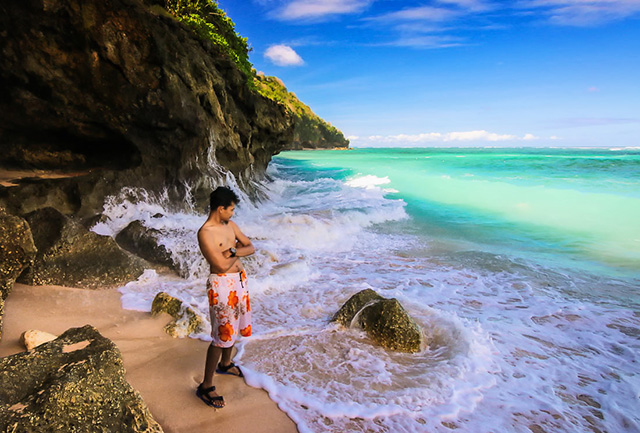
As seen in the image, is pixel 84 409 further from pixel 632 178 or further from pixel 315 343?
pixel 632 178

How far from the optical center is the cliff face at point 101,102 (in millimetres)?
7445

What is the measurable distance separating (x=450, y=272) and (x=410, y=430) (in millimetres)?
4654

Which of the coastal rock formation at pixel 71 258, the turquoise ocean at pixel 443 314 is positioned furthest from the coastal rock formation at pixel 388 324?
the coastal rock formation at pixel 71 258

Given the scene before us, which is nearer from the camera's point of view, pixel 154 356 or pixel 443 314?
pixel 154 356

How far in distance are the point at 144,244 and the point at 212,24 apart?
1200cm

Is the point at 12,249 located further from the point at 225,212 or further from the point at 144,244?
the point at 144,244

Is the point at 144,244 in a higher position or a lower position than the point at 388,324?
higher

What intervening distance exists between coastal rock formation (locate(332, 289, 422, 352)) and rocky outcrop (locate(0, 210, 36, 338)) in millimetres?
3295

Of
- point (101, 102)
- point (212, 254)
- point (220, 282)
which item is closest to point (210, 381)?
point (220, 282)

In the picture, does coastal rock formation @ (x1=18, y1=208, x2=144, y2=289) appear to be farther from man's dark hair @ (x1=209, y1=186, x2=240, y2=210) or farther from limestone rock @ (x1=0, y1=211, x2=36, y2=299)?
man's dark hair @ (x1=209, y1=186, x2=240, y2=210)

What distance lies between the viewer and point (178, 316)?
4145 mm

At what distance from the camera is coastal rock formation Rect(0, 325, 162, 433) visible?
6.12 feet

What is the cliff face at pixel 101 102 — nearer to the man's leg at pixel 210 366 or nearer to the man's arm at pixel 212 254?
the man's arm at pixel 212 254

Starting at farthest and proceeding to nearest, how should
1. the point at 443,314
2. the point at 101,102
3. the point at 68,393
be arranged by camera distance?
1. the point at 101,102
2. the point at 443,314
3. the point at 68,393
